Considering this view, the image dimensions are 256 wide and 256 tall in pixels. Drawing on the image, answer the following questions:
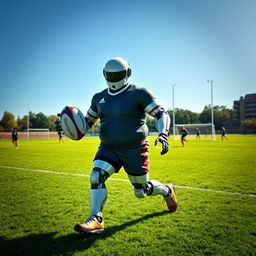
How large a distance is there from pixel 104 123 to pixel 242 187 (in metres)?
4.18

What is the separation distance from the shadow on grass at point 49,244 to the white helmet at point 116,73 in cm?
213

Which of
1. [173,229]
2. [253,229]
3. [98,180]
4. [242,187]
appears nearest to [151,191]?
[173,229]

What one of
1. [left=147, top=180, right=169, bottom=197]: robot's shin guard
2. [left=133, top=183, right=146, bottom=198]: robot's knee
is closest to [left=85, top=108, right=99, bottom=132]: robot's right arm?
[left=133, top=183, right=146, bottom=198]: robot's knee

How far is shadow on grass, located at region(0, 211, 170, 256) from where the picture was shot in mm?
2672

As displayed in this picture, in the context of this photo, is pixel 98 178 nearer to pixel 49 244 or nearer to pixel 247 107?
pixel 49 244

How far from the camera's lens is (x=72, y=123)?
374cm

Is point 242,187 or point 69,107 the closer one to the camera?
point 69,107

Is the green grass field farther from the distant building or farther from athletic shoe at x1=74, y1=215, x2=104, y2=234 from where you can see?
the distant building

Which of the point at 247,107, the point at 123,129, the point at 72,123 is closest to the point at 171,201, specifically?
the point at 123,129

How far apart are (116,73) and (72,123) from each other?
41.9 inches

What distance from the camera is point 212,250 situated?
2.67m

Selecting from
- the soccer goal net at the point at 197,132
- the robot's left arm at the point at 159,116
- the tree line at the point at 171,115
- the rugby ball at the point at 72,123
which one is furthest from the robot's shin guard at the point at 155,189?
the tree line at the point at 171,115

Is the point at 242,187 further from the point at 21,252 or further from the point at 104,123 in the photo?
the point at 21,252

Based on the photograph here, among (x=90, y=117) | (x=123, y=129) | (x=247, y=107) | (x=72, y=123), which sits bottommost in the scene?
(x=123, y=129)
